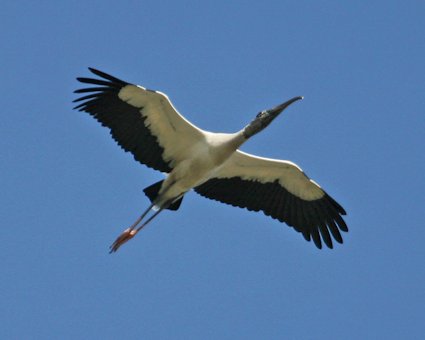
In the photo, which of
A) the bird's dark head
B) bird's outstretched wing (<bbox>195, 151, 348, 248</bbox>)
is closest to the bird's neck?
the bird's dark head

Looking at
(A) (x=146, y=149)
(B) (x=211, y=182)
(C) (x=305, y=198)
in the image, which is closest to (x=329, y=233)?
(C) (x=305, y=198)

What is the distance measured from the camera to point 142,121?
19469 mm

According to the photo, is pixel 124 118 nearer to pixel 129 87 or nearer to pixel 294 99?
pixel 129 87

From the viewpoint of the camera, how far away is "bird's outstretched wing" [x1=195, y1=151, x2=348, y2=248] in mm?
20266

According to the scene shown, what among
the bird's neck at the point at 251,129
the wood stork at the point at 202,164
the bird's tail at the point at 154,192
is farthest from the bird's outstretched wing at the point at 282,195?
the bird's neck at the point at 251,129

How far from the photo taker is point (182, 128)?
1934 cm

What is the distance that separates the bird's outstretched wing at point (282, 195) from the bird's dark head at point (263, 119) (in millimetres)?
1012

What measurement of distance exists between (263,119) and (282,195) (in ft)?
6.39

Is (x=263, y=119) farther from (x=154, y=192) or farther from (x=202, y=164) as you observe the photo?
(x=154, y=192)

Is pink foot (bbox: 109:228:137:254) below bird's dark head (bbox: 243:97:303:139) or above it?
below

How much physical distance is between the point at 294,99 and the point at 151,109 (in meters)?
2.44

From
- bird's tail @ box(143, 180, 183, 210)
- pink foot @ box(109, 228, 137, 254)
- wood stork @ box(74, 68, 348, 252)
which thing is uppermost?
wood stork @ box(74, 68, 348, 252)

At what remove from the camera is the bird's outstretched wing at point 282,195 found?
20.3 metres

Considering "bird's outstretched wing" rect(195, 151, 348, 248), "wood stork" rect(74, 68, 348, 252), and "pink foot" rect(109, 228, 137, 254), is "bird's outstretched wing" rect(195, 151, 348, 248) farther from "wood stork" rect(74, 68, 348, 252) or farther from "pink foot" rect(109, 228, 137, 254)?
"pink foot" rect(109, 228, 137, 254)
